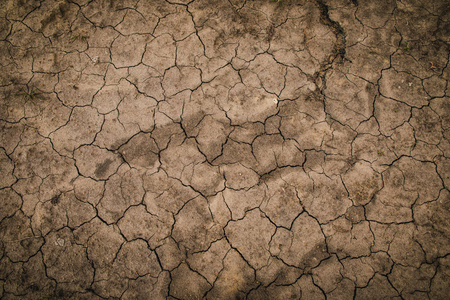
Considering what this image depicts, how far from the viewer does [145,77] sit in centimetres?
250

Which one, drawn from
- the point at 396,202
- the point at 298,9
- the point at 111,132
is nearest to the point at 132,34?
the point at 111,132

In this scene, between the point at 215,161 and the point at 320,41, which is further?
the point at 320,41

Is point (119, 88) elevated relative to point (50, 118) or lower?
elevated

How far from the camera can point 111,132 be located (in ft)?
7.79

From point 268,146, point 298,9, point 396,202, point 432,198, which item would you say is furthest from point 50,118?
point 432,198

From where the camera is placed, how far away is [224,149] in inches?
90.8

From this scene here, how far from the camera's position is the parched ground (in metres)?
2.06

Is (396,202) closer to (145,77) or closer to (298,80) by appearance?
(298,80)

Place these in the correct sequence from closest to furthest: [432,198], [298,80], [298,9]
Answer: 1. [432,198]
2. [298,80]
3. [298,9]

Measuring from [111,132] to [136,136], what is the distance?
27 cm

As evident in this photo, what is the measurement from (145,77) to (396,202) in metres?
2.87

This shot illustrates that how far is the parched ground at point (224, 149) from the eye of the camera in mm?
2059

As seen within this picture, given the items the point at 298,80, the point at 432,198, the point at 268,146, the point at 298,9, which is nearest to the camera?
the point at 432,198

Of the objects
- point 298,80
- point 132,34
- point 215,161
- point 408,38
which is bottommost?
point 215,161
